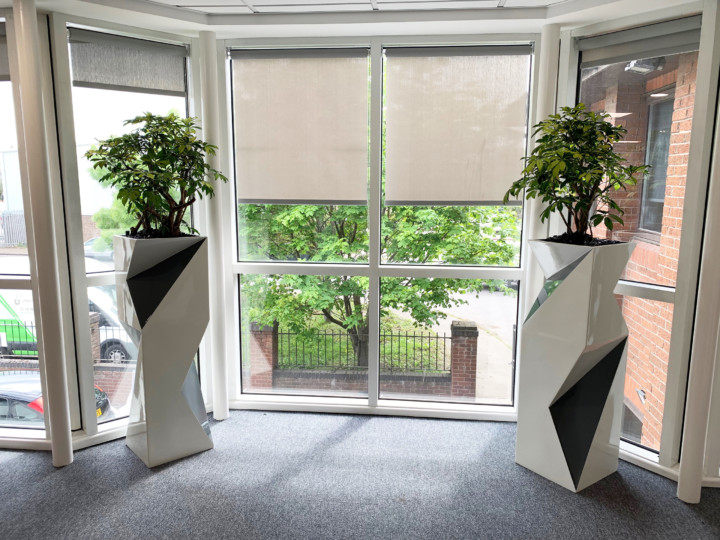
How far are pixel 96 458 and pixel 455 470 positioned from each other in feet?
7.13

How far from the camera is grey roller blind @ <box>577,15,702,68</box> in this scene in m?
2.72

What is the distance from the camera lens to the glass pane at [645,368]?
2959 millimetres

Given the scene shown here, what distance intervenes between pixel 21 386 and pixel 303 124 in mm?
2521

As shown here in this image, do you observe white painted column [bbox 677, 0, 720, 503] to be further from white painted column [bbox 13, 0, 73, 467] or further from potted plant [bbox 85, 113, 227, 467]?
white painted column [bbox 13, 0, 73, 467]

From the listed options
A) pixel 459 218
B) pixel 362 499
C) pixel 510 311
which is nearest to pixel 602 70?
pixel 459 218

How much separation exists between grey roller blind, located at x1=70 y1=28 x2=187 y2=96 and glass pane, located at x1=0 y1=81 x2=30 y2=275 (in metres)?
0.42

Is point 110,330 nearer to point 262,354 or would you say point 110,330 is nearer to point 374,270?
point 262,354

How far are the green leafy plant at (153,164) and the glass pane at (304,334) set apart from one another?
0.97 m

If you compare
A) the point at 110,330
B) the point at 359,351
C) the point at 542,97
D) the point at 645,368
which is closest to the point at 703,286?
the point at 645,368

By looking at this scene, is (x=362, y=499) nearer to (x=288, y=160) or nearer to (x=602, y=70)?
(x=288, y=160)

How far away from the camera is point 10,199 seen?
302 cm

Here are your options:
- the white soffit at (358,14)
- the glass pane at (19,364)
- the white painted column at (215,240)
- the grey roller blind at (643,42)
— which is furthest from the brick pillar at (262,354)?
the grey roller blind at (643,42)

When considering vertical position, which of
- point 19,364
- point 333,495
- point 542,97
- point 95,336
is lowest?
point 333,495

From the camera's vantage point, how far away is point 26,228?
2980mm
